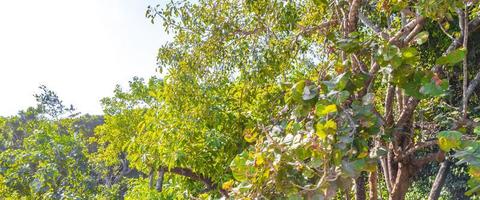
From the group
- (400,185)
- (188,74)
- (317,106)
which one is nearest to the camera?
(317,106)

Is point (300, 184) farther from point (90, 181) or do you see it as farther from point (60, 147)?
point (90, 181)

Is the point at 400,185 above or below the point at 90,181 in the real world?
A: below

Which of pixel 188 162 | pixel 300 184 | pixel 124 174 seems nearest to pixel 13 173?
pixel 188 162

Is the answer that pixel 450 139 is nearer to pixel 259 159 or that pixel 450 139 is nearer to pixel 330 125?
pixel 330 125

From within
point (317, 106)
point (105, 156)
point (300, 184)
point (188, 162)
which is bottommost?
point (300, 184)

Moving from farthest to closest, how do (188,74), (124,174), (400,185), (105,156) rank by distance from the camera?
1. (124,174)
2. (105,156)
3. (188,74)
4. (400,185)

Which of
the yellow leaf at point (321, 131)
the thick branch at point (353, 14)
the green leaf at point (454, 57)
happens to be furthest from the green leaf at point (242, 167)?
the thick branch at point (353, 14)

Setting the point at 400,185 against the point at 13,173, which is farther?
the point at 13,173

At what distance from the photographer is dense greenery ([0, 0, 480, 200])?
3.72ft

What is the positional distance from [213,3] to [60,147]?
8.20ft

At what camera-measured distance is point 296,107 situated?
1316mm

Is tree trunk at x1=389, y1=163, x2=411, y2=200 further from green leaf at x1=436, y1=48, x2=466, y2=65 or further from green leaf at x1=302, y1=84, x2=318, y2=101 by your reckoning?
green leaf at x1=302, y1=84, x2=318, y2=101

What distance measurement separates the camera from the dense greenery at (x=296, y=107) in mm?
1133

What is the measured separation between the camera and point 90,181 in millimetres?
5195
